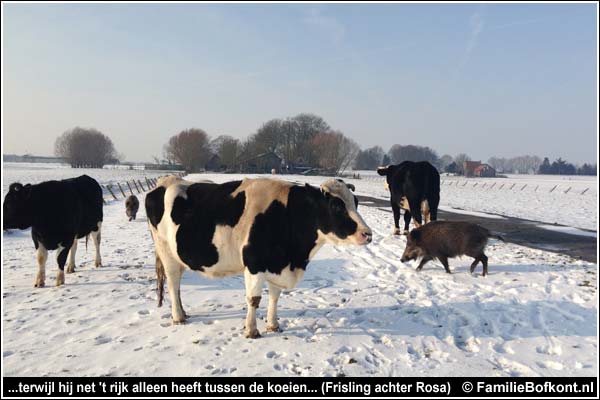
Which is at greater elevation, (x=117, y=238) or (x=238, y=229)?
(x=238, y=229)

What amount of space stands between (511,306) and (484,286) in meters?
1.01

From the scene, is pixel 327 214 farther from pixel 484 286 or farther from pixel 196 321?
pixel 484 286

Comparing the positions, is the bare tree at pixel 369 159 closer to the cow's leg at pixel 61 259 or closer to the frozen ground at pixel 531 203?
the frozen ground at pixel 531 203

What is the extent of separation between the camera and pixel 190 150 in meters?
89.9

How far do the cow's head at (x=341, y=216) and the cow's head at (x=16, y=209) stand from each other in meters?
5.80

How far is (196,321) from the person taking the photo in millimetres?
5297

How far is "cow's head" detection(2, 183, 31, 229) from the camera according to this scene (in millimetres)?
6793

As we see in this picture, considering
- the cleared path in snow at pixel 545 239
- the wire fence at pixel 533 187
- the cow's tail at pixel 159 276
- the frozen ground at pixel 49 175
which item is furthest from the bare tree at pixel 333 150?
the cow's tail at pixel 159 276

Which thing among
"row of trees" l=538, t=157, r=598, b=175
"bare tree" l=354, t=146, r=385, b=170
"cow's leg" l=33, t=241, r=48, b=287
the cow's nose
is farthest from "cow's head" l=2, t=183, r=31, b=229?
"row of trees" l=538, t=157, r=598, b=175

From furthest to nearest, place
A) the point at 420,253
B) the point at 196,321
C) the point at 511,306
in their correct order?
the point at 420,253 → the point at 511,306 → the point at 196,321

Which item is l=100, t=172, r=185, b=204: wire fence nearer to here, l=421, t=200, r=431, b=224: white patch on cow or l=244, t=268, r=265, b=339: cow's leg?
l=421, t=200, r=431, b=224: white patch on cow

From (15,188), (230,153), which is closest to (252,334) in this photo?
(15,188)

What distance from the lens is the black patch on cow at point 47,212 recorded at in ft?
22.4
